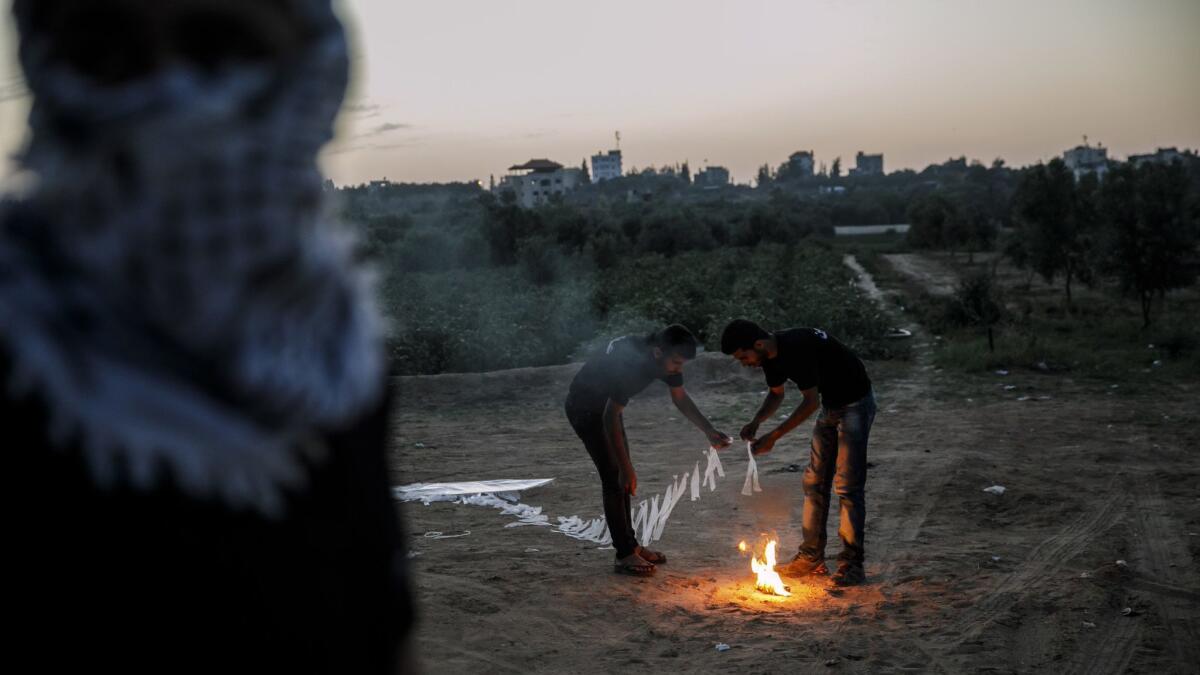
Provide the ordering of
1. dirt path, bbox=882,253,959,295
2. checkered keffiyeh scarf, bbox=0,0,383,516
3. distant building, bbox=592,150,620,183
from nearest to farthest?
checkered keffiyeh scarf, bbox=0,0,383,516
dirt path, bbox=882,253,959,295
distant building, bbox=592,150,620,183

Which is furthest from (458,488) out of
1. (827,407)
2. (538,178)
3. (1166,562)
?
(538,178)

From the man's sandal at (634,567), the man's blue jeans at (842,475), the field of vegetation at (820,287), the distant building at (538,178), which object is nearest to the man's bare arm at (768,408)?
the man's blue jeans at (842,475)

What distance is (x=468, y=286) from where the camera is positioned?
3212 centimetres

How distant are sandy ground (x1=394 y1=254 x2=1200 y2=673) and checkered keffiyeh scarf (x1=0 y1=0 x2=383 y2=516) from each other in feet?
17.1

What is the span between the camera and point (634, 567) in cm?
762

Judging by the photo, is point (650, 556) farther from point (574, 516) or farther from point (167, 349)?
point (167, 349)

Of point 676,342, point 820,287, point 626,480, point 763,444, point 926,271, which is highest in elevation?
point 676,342

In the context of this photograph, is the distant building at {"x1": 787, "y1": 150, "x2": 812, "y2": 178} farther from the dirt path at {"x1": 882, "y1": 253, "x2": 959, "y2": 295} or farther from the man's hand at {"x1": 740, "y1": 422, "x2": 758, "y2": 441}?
the man's hand at {"x1": 740, "y1": 422, "x2": 758, "y2": 441}

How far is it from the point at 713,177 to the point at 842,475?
6813 inches

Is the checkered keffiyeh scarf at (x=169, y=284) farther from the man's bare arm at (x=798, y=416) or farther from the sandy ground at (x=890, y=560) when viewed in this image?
the man's bare arm at (x=798, y=416)

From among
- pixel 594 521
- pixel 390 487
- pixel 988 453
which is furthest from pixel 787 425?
pixel 390 487

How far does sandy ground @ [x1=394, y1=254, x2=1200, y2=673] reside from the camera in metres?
6.14

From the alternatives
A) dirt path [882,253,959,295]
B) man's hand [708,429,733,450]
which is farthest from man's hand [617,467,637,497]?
dirt path [882,253,959,295]

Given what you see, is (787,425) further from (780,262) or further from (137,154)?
(780,262)
